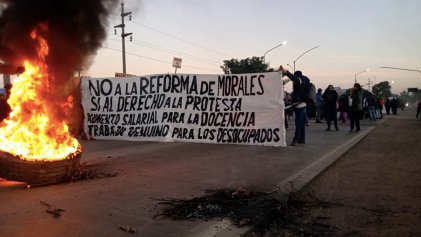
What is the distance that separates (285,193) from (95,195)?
2.50 m

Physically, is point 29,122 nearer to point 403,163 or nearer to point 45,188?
point 45,188

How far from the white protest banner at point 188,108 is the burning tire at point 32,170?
5.19 m

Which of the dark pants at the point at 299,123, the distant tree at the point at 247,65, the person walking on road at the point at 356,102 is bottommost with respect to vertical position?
the dark pants at the point at 299,123

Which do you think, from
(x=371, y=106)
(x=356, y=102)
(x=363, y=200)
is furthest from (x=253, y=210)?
(x=371, y=106)

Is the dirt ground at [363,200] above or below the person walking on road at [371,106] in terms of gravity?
below

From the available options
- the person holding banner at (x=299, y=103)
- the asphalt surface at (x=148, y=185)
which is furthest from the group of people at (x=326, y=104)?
the asphalt surface at (x=148, y=185)

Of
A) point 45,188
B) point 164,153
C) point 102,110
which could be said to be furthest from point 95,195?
point 102,110

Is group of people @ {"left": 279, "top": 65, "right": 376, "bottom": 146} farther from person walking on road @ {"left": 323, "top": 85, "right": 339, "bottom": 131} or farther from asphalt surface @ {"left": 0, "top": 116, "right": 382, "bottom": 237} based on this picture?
asphalt surface @ {"left": 0, "top": 116, "right": 382, "bottom": 237}

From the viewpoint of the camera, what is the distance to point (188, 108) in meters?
11.2

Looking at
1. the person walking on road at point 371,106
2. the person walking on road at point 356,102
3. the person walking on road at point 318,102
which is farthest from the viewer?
the person walking on road at point 371,106

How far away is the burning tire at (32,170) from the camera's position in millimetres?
5879

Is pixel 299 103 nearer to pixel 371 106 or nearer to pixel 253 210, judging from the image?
pixel 253 210

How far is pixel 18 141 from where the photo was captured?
6270 mm

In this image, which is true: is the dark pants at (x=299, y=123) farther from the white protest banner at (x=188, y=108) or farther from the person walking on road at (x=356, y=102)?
the person walking on road at (x=356, y=102)
